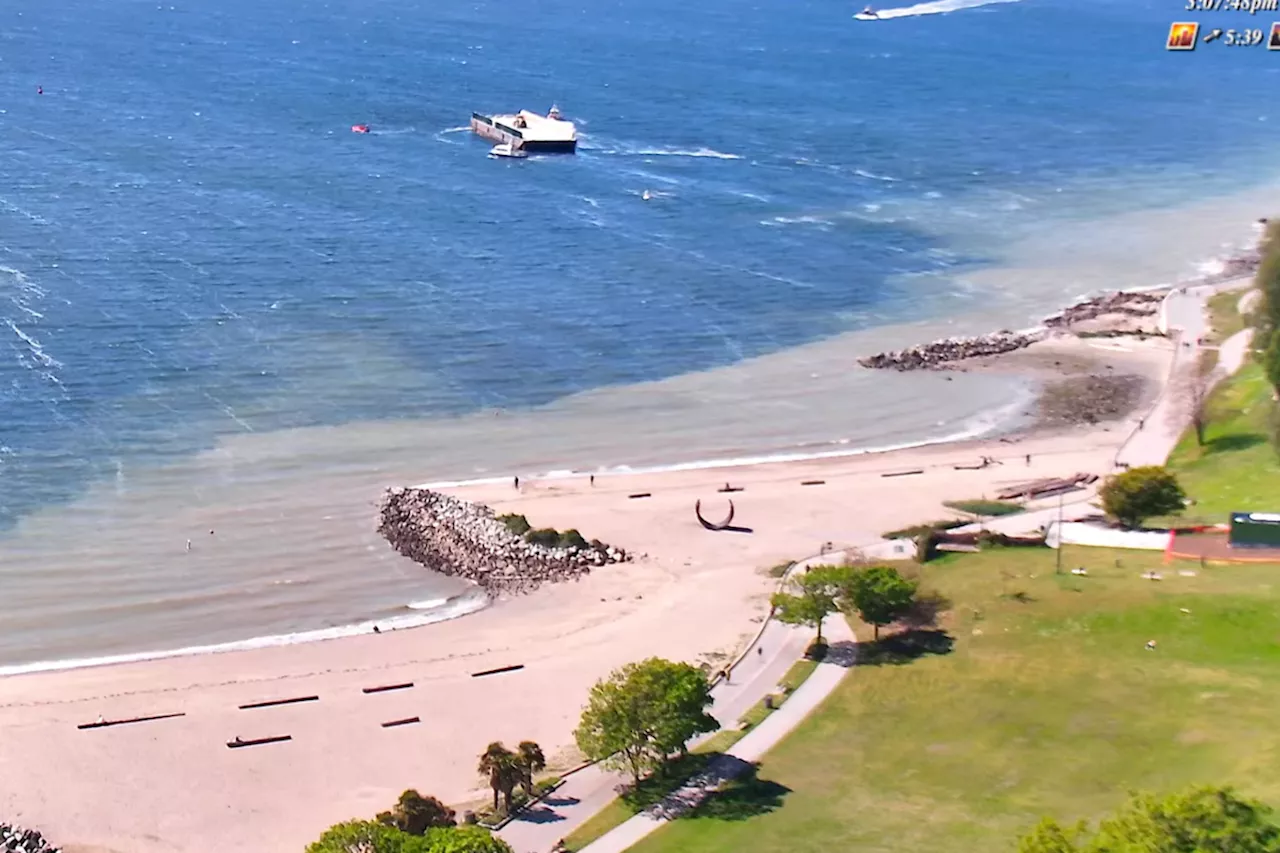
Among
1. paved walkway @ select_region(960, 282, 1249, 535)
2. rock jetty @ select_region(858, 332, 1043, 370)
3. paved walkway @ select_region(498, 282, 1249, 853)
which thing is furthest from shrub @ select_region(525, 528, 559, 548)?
rock jetty @ select_region(858, 332, 1043, 370)

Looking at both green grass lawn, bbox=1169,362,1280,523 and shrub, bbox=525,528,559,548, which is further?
shrub, bbox=525,528,559,548

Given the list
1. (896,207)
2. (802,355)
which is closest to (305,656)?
(802,355)

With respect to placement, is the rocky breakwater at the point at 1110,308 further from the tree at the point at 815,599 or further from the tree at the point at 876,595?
the tree at the point at 815,599

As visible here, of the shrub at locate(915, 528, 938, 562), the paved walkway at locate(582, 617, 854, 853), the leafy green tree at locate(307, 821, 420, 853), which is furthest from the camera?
the shrub at locate(915, 528, 938, 562)

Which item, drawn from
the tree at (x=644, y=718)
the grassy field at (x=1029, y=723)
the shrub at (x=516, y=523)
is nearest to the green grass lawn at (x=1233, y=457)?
the grassy field at (x=1029, y=723)

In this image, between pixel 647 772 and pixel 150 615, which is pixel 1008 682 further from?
pixel 150 615

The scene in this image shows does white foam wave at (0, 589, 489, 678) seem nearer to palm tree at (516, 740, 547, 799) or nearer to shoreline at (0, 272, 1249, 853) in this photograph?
shoreline at (0, 272, 1249, 853)
